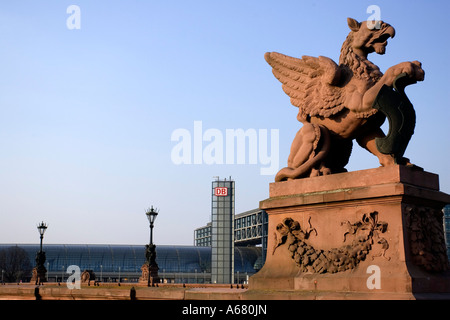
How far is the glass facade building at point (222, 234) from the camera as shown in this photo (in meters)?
82.2

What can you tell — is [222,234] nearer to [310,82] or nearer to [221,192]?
[221,192]

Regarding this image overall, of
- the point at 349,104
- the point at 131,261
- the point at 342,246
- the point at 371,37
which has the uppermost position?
the point at 371,37

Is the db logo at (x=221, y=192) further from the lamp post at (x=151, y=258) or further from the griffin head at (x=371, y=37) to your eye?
the griffin head at (x=371, y=37)

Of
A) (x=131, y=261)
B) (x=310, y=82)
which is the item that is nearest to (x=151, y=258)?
(x=310, y=82)

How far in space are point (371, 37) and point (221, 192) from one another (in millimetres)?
74772

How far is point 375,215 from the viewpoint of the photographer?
320 inches

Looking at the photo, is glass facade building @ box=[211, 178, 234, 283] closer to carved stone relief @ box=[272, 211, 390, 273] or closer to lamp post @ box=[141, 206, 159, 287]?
lamp post @ box=[141, 206, 159, 287]

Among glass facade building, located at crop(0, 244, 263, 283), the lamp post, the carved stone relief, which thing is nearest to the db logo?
glass facade building, located at crop(0, 244, 263, 283)

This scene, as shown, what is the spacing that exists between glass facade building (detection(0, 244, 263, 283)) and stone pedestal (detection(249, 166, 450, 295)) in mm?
84996

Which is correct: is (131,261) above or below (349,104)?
below

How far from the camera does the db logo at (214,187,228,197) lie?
83688mm

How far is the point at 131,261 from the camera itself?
9800cm
